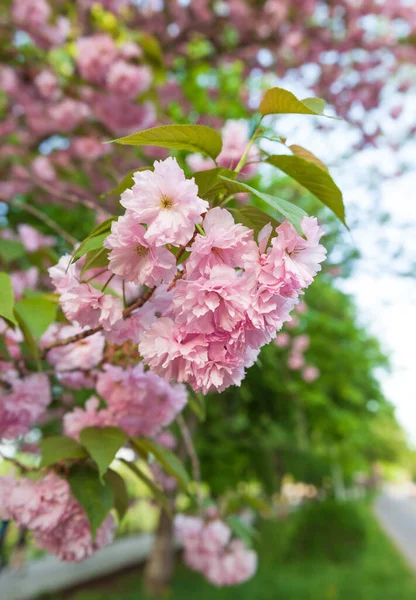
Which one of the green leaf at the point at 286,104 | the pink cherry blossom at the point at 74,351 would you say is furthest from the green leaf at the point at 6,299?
the green leaf at the point at 286,104

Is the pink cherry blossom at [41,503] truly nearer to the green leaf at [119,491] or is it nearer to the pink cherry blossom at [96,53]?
the green leaf at [119,491]

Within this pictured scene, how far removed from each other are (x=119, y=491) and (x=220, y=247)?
61cm

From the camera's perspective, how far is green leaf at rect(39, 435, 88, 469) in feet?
3.00

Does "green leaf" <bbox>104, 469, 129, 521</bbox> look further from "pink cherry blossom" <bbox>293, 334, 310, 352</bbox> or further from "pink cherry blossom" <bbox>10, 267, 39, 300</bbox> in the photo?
"pink cherry blossom" <bbox>293, 334, 310, 352</bbox>

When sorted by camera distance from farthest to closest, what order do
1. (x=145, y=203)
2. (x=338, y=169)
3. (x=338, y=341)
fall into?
(x=338, y=341)
(x=338, y=169)
(x=145, y=203)

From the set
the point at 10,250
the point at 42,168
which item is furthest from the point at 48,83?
the point at 10,250

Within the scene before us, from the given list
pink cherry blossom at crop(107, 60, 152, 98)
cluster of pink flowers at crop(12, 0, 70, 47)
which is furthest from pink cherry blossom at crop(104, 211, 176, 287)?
cluster of pink flowers at crop(12, 0, 70, 47)

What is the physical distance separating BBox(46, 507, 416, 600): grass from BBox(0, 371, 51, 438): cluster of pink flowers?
5.09 m

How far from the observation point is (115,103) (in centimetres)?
294

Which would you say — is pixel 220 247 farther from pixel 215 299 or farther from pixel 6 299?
pixel 6 299

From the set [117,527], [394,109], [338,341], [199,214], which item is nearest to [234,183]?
[199,214]

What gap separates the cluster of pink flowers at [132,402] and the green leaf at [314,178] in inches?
18.1

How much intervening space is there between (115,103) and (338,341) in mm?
4225

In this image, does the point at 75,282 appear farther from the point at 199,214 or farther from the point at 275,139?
the point at 275,139
